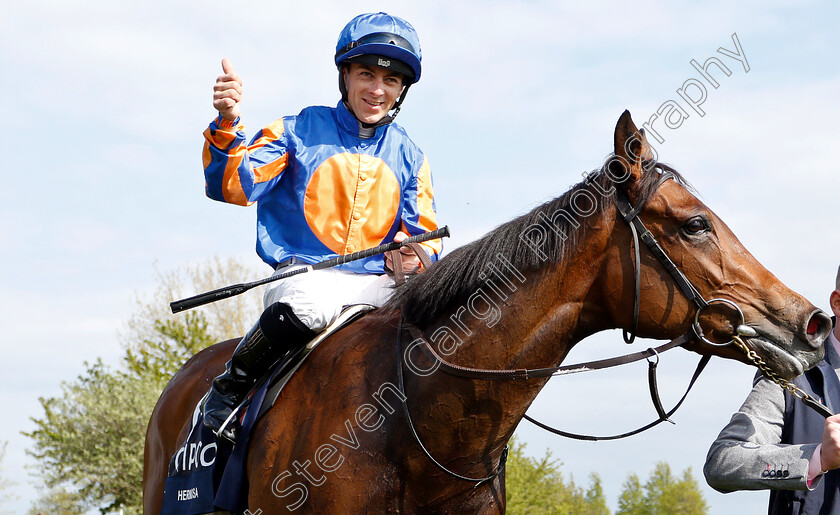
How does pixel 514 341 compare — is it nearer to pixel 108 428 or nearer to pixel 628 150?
pixel 628 150

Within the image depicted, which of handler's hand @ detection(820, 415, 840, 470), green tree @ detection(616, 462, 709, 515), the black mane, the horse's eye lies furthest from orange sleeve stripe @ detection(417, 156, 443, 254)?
green tree @ detection(616, 462, 709, 515)

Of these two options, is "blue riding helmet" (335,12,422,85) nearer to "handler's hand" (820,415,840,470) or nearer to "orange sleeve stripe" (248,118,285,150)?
"orange sleeve stripe" (248,118,285,150)

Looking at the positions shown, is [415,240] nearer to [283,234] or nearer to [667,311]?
[283,234]

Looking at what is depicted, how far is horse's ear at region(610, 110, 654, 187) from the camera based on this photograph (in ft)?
11.2

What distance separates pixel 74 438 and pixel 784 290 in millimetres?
21150

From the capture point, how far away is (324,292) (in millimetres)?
3885

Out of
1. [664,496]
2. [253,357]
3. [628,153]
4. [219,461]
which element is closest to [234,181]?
[253,357]

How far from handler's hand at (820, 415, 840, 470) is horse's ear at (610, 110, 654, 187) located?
3.83 feet

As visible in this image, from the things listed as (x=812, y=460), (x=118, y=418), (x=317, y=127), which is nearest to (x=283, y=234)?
(x=317, y=127)

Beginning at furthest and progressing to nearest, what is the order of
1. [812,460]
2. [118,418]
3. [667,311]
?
[118,418], [667,311], [812,460]

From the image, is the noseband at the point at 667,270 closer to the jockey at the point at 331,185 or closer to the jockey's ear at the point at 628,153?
the jockey's ear at the point at 628,153

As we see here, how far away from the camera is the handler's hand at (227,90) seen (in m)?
3.76

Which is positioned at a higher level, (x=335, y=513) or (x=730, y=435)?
(x=730, y=435)

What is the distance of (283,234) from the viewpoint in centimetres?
437
